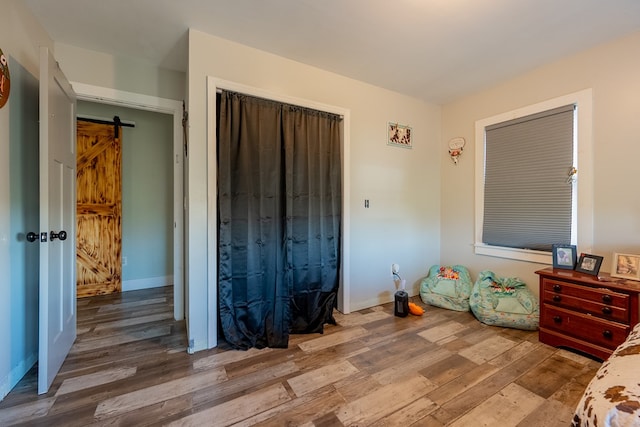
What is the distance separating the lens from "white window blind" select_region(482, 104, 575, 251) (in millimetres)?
2490

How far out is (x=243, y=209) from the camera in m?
2.21

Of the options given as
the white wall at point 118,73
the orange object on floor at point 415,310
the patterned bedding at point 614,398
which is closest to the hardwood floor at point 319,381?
the orange object on floor at point 415,310

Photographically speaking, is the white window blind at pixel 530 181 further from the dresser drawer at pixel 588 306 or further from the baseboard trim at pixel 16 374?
the baseboard trim at pixel 16 374

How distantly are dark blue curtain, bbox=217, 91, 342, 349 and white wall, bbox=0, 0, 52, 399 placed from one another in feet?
3.83

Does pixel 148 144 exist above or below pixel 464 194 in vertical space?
above

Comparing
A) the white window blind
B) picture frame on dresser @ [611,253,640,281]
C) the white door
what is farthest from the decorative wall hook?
the white door

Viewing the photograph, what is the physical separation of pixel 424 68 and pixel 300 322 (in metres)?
2.68

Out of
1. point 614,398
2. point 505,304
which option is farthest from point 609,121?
point 614,398

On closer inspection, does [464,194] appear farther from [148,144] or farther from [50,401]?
[148,144]

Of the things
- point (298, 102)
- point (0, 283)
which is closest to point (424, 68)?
point (298, 102)

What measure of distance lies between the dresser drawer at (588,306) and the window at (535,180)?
518 mm

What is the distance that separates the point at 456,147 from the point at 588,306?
205 centimetres

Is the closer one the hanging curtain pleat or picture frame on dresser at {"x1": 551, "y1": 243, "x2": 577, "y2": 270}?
picture frame on dresser at {"x1": 551, "y1": 243, "x2": 577, "y2": 270}

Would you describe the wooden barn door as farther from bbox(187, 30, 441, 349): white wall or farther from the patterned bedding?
the patterned bedding
